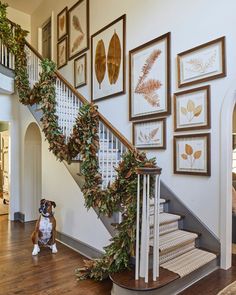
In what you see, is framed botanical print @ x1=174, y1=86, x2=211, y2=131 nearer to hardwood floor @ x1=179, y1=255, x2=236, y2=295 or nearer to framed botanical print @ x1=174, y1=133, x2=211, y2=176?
framed botanical print @ x1=174, y1=133, x2=211, y2=176

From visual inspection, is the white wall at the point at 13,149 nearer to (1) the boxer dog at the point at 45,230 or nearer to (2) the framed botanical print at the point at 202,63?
(1) the boxer dog at the point at 45,230

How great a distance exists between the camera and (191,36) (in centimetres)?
356

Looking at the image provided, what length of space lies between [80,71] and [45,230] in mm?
3522

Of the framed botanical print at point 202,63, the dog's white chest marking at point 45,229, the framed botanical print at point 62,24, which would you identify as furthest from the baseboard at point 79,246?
the framed botanical print at point 62,24

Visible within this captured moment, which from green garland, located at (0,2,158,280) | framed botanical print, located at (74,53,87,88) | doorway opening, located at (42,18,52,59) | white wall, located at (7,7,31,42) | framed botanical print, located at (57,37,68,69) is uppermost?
white wall, located at (7,7,31,42)

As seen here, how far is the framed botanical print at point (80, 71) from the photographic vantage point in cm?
561

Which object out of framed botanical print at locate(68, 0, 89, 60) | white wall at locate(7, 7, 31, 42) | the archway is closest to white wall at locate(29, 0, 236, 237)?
framed botanical print at locate(68, 0, 89, 60)

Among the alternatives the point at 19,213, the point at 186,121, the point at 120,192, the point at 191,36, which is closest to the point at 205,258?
the point at 120,192

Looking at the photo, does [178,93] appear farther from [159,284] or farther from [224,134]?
→ [159,284]

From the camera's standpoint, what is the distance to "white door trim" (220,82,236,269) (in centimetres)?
312

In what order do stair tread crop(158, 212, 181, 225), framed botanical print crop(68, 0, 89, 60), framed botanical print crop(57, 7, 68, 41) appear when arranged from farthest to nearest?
1. framed botanical print crop(57, 7, 68, 41)
2. framed botanical print crop(68, 0, 89, 60)
3. stair tread crop(158, 212, 181, 225)

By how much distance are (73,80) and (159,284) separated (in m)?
4.80

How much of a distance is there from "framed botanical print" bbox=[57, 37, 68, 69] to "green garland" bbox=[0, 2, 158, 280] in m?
1.63

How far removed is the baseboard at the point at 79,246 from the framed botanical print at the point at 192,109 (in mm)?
2101
